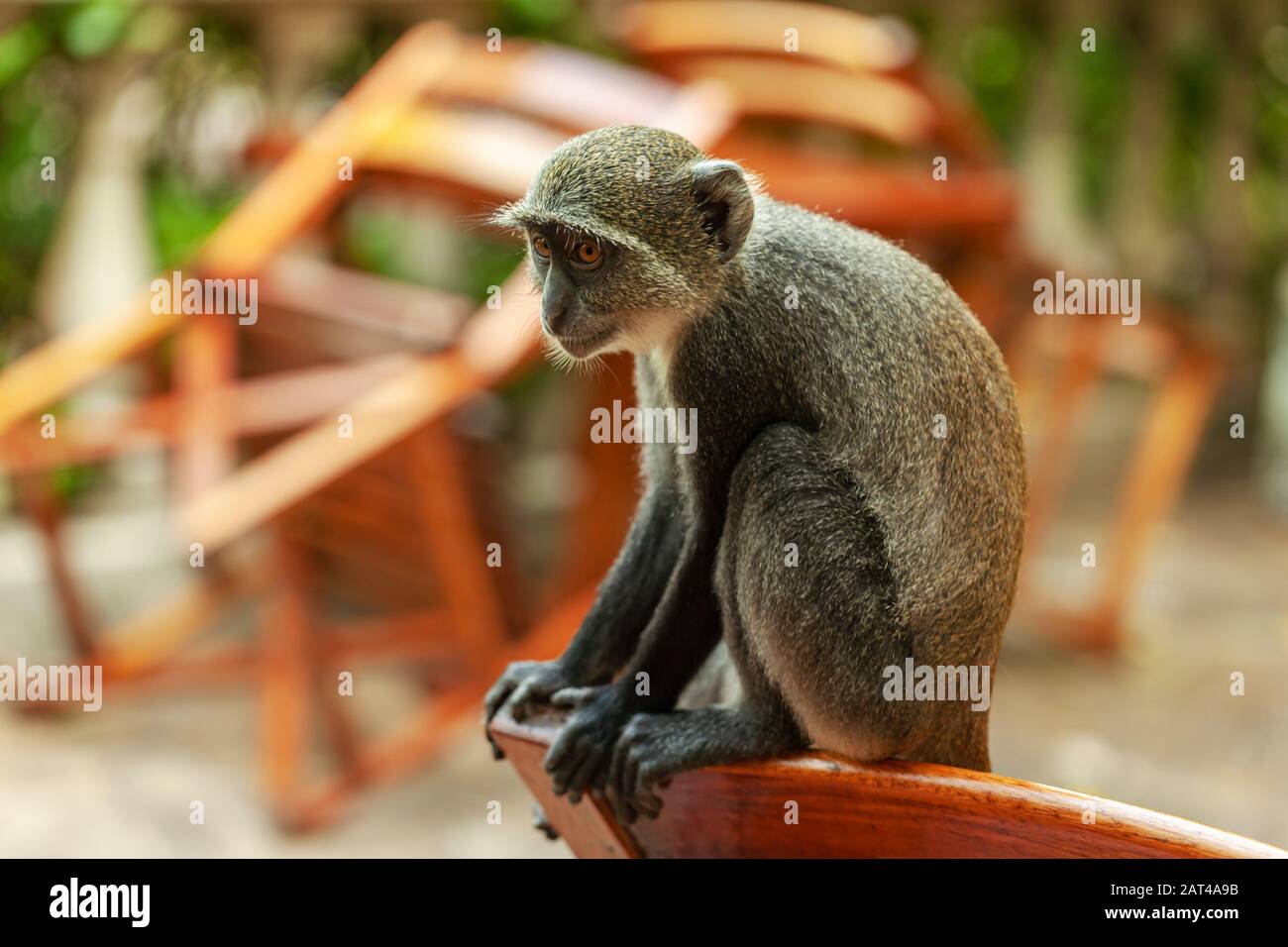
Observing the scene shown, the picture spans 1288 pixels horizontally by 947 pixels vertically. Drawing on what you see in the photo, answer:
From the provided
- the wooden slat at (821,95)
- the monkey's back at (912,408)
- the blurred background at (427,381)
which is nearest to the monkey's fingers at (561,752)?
the monkey's back at (912,408)

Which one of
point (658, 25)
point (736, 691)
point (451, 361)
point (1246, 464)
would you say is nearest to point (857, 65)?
point (658, 25)

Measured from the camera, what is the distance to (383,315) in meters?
4.84

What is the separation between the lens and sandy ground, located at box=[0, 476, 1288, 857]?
4.07m

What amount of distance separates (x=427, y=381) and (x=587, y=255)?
223 centimetres

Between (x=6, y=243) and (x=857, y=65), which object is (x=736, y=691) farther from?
(x=6, y=243)

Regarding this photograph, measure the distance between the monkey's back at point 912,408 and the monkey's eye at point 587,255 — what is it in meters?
0.20

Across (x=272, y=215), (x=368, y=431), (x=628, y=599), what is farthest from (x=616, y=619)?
(x=272, y=215)

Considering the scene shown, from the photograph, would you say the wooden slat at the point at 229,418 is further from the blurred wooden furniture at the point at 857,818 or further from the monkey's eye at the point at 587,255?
the blurred wooden furniture at the point at 857,818

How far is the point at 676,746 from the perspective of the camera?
1827 mm

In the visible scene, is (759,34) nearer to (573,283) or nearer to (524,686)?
(573,283)

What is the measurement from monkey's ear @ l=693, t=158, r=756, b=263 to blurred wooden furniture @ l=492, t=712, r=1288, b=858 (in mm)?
701

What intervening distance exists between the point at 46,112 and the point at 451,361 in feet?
8.02

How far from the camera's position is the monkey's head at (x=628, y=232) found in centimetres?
184

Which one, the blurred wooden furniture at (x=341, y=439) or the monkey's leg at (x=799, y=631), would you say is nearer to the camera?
the monkey's leg at (x=799, y=631)
